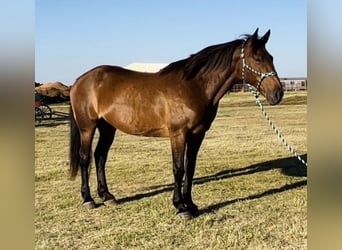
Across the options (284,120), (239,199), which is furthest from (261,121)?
(239,199)

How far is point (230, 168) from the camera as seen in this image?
17.6 feet

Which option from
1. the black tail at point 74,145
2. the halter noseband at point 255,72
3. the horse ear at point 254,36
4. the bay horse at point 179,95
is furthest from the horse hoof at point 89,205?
the horse ear at point 254,36

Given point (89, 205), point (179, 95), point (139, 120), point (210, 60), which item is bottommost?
point (89, 205)

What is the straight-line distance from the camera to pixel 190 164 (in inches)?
143

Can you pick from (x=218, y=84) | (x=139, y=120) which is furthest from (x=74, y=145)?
(x=218, y=84)

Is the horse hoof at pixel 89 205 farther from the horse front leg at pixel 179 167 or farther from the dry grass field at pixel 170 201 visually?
the horse front leg at pixel 179 167

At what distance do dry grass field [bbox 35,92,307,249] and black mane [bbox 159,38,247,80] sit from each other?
4.34 feet

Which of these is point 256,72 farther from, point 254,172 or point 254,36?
point 254,172

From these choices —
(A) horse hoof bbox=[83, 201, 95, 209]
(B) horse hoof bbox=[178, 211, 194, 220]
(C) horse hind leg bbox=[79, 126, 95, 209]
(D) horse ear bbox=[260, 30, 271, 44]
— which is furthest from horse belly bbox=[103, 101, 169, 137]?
(D) horse ear bbox=[260, 30, 271, 44]

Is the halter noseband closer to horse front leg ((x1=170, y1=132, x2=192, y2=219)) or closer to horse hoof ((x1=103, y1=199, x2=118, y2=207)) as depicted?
horse front leg ((x1=170, y1=132, x2=192, y2=219))

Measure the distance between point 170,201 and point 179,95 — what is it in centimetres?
117
